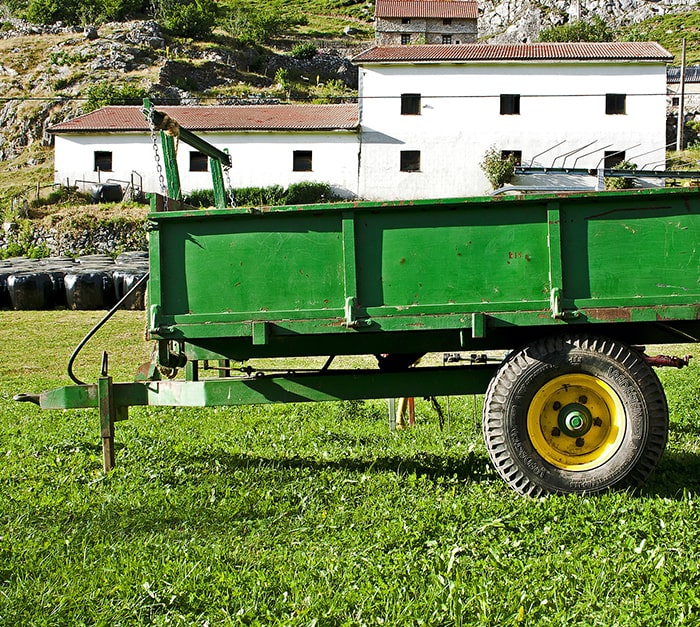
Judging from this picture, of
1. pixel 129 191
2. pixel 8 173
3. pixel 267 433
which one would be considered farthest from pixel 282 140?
pixel 267 433

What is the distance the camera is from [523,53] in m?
40.6

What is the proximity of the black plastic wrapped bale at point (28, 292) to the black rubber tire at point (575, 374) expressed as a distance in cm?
1884

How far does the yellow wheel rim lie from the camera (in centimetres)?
525

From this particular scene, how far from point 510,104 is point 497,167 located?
3927 millimetres

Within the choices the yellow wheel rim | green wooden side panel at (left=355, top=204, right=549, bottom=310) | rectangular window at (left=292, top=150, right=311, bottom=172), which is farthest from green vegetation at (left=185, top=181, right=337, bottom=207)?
the yellow wheel rim

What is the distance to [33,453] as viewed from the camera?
6.81 m

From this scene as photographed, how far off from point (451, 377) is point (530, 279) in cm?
90

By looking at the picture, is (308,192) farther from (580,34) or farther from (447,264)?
(580,34)

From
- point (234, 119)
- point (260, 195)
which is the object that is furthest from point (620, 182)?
point (234, 119)

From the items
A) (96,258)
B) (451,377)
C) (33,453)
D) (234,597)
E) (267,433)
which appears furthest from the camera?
(96,258)

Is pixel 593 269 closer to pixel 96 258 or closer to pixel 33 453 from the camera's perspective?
pixel 33 453

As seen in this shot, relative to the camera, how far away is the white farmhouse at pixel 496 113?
39.4 m

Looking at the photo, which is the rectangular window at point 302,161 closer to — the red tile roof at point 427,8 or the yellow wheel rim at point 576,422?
the yellow wheel rim at point 576,422

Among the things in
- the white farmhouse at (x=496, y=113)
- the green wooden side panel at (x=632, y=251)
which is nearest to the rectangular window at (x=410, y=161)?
the white farmhouse at (x=496, y=113)
